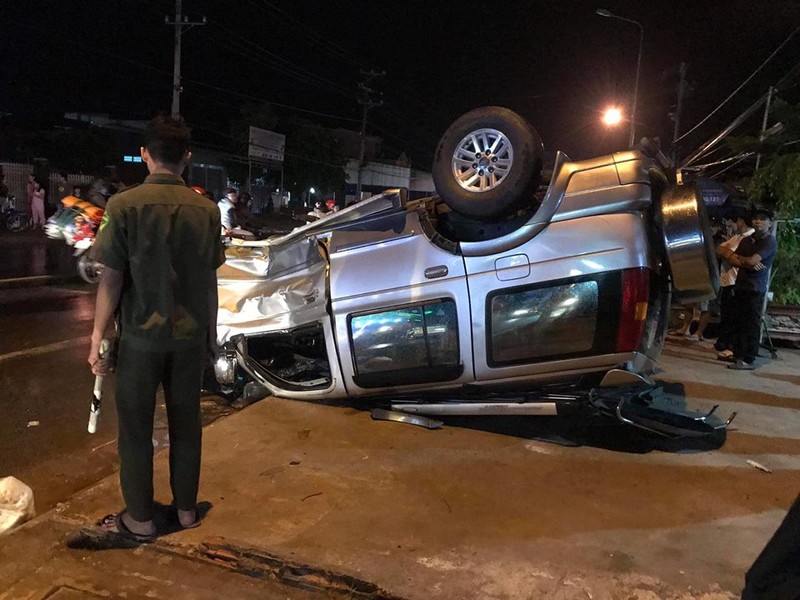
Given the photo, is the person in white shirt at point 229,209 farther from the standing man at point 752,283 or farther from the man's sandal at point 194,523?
the man's sandal at point 194,523

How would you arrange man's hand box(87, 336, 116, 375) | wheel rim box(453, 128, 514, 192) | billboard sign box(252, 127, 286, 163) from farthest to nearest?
billboard sign box(252, 127, 286, 163) < wheel rim box(453, 128, 514, 192) < man's hand box(87, 336, 116, 375)

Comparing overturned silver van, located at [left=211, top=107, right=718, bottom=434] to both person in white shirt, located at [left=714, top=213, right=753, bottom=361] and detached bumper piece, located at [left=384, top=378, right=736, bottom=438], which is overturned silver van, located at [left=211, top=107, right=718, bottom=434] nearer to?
detached bumper piece, located at [left=384, top=378, right=736, bottom=438]

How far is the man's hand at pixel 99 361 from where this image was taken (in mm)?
3146

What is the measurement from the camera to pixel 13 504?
344 centimetres

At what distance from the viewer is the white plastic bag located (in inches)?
133

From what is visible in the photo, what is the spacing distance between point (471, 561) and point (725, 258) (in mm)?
5893

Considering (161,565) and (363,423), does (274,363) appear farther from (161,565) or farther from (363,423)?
(161,565)

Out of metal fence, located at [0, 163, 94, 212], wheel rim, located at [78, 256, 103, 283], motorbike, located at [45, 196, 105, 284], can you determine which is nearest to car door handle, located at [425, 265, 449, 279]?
motorbike, located at [45, 196, 105, 284]

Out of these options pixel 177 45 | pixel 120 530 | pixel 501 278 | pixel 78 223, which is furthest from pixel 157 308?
pixel 177 45

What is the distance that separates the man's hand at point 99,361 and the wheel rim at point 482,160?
8.44 feet

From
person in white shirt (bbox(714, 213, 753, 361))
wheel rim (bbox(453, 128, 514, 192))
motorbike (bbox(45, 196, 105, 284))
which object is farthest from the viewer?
motorbike (bbox(45, 196, 105, 284))

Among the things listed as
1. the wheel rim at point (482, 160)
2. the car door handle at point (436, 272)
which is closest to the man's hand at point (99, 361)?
the car door handle at point (436, 272)

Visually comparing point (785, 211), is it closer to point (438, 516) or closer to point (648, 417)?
point (648, 417)

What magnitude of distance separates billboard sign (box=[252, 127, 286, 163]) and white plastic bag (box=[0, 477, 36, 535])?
42.1 metres
